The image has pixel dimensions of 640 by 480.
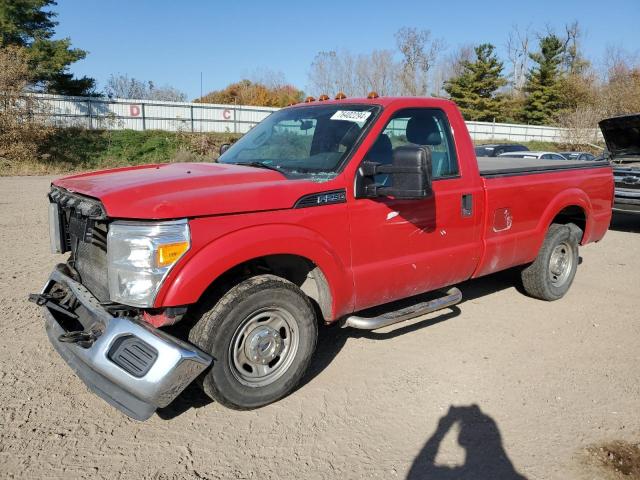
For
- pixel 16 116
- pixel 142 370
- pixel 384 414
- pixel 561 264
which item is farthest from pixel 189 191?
pixel 16 116

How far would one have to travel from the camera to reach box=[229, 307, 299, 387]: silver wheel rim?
3.39 meters

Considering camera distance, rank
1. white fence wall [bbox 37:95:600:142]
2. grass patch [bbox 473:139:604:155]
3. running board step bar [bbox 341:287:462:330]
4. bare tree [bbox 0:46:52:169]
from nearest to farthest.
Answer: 1. running board step bar [bbox 341:287:462:330]
2. bare tree [bbox 0:46:52:169]
3. white fence wall [bbox 37:95:600:142]
4. grass patch [bbox 473:139:604:155]

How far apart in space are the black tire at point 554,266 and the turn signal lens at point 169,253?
162 inches

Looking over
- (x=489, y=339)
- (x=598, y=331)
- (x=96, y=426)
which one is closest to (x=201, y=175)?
(x=96, y=426)

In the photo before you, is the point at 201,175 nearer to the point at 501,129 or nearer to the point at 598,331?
the point at 598,331

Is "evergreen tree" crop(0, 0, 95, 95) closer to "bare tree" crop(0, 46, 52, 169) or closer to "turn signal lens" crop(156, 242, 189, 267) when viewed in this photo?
"bare tree" crop(0, 46, 52, 169)

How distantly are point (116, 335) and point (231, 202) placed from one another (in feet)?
3.26

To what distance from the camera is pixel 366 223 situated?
3.81 m

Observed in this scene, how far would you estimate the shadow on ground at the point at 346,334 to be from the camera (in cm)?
367

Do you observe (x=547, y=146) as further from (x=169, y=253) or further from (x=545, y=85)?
(x=169, y=253)

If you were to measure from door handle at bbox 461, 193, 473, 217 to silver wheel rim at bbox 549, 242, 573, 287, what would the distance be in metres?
1.93

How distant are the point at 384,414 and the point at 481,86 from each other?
188 ft

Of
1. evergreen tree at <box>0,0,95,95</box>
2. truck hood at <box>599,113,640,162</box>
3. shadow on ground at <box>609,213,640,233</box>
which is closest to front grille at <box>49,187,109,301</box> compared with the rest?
truck hood at <box>599,113,640,162</box>

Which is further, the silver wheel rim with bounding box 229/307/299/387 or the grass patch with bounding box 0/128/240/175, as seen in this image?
the grass patch with bounding box 0/128/240/175
